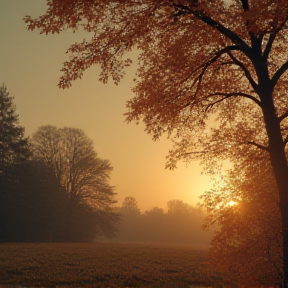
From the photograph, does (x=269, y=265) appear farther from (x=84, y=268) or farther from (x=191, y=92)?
(x=84, y=268)

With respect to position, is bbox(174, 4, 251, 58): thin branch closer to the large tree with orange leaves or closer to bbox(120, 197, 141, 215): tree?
the large tree with orange leaves

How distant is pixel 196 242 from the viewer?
9869 cm

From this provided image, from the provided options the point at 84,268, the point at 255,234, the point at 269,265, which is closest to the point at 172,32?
the point at 255,234

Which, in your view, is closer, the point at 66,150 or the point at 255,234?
the point at 255,234

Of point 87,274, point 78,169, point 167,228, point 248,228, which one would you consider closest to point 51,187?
point 78,169

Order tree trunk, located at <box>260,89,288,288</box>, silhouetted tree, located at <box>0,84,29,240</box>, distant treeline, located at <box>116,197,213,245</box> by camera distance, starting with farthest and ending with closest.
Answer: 1. distant treeline, located at <box>116,197,213,245</box>
2. silhouetted tree, located at <box>0,84,29,240</box>
3. tree trunk, located at <box>260,89,288,288</box>

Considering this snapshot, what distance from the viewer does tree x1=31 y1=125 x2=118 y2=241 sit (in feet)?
172

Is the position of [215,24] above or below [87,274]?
above

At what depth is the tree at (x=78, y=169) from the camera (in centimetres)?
5241

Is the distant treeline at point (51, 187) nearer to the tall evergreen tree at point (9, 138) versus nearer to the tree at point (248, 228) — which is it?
the tall evergreen tree at point (9, 138)

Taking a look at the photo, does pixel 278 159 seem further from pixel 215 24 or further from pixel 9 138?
pixel 9 138

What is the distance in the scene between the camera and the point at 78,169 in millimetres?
53125

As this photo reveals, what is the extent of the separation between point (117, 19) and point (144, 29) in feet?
2.26

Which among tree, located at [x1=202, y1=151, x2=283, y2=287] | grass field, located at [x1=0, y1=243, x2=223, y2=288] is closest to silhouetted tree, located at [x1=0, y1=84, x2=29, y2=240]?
grass field, located at [x1=0, y1=243, x2=223, y2=288]
